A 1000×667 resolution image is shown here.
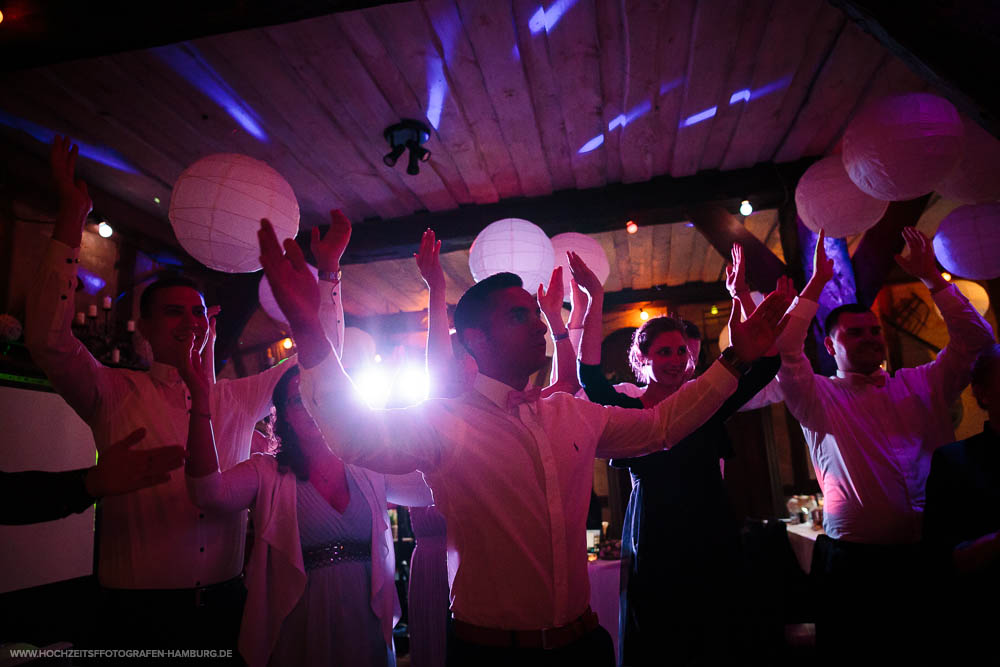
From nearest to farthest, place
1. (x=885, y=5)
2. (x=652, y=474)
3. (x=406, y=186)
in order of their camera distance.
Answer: (x=885, y=5) → (x=652, y=474) → (x=406, y=186)

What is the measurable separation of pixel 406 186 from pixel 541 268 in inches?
65.1

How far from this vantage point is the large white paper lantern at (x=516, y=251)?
3.21m

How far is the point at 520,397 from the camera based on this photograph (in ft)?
4.95

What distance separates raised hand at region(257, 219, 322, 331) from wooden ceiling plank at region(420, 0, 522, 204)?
2015 mm

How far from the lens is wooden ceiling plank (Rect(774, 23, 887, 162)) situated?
9.92 ft

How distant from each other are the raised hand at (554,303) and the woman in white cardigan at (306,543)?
0.80 metres

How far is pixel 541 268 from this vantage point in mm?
3289

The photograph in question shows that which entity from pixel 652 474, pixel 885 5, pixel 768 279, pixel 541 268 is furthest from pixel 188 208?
pixel 768 279

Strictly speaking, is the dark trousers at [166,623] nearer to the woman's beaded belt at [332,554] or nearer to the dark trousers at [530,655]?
the woman's beaded belt at [332,554]

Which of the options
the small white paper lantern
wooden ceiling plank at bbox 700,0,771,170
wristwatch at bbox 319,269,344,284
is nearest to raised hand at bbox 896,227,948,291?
wooden ceiling plank at bbox 700,0,771,170

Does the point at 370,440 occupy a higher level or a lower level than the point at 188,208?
lower

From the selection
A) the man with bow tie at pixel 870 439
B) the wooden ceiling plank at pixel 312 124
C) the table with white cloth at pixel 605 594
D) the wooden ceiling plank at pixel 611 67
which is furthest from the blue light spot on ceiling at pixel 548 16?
the table with white cloth at pixel 605 594

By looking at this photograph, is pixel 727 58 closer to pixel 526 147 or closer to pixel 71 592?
pixel 526 147

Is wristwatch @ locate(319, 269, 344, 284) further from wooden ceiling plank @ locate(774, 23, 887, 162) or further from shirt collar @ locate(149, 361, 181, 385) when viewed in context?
wooden ceiling plank @ locate(774, 23, 887, 162)
